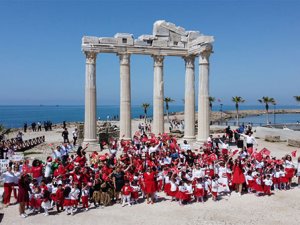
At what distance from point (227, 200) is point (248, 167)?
2548mm

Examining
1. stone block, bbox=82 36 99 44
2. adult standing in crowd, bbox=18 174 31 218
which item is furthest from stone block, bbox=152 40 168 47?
adult standing in crowd, bbox=18 174 31 218

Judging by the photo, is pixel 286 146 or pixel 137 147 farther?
pixel 286 146

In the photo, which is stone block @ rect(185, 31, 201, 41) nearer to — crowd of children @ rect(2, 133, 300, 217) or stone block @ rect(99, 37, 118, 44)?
stone block @ rect(99, 37, 118, 44)

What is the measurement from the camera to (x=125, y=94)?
2877cm

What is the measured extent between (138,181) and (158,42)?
1667 centimetres

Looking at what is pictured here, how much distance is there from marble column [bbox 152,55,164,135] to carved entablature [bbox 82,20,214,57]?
0.92m

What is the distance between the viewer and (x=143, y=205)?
1531 centimetres

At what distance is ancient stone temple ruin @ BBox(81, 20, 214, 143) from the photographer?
90.4ft

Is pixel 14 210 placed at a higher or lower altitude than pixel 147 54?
lower

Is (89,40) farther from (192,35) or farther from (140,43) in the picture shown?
(192,35)

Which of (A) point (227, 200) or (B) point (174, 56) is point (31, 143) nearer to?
(B) point (174, 56)

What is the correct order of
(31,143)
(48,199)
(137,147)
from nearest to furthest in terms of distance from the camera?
(48,199)
(137,147)
(31,143)

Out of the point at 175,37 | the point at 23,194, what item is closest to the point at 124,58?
the point at 175,37

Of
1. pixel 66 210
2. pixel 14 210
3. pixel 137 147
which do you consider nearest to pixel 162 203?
pixel 66 210
